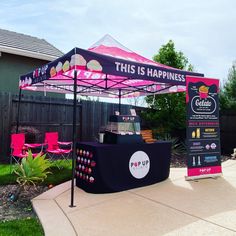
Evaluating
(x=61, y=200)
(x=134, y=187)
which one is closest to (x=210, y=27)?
(x=134, y=187)

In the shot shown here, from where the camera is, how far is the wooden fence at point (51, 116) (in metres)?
7.79

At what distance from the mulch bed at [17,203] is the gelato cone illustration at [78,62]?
228 centimetres

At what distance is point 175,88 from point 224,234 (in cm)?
489

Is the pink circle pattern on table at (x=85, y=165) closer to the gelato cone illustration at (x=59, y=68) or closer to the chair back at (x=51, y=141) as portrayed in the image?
the gelato cone illustration at (x=59, y=68)

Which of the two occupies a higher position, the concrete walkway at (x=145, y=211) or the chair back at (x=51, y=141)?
the chair back at (x=51, y=141)

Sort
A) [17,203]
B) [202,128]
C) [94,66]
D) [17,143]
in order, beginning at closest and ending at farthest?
[94,66], [17,203], [202,128], [17,143]

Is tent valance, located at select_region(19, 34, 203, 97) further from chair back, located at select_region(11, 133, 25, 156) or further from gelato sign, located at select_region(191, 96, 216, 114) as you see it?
chair back, located at select_region(11, 133, 25, 156)

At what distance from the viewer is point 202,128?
6.22m

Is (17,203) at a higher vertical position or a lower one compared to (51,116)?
lower

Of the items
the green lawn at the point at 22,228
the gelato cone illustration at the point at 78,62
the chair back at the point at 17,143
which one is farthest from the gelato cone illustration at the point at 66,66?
the chair back at the point at 17,143

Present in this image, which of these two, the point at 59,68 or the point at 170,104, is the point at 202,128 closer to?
the point at 59,68

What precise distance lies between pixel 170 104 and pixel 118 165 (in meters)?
5.92

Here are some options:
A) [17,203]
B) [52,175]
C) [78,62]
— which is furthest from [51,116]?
[78,62]

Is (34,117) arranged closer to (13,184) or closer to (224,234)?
(13,184)
